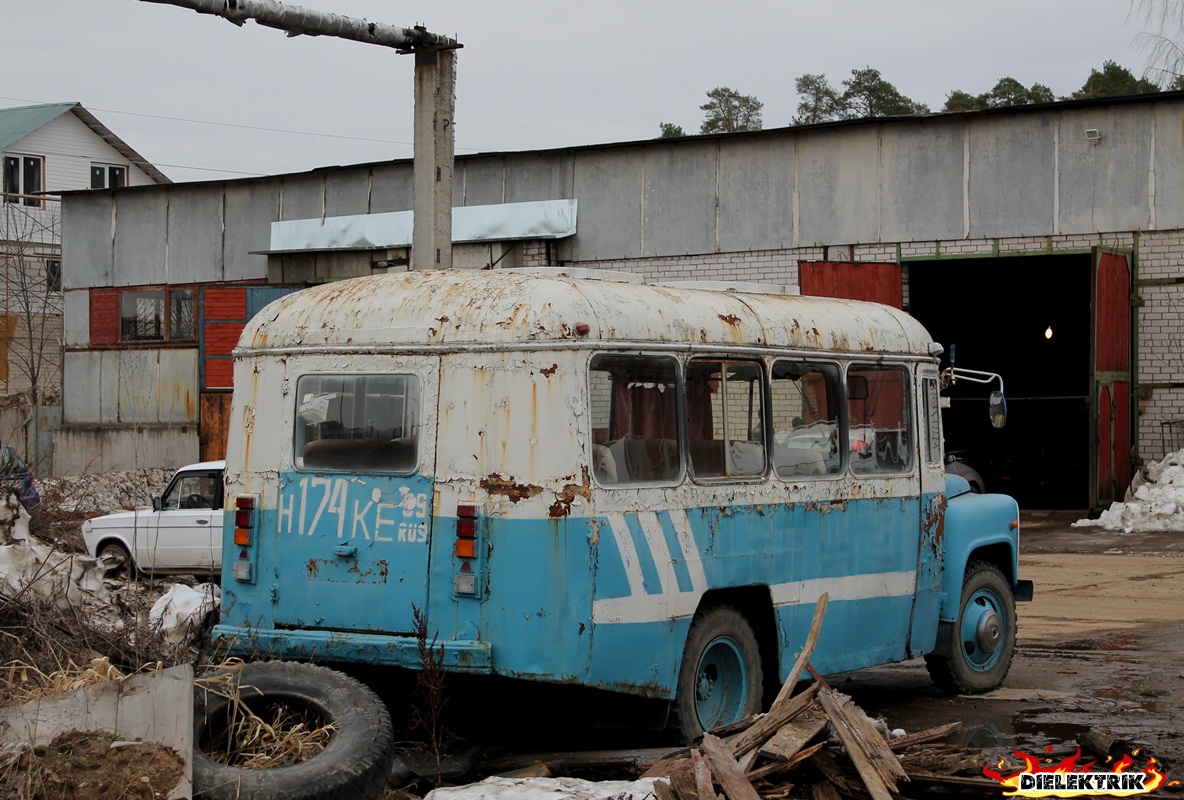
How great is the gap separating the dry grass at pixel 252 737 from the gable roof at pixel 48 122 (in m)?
46.1

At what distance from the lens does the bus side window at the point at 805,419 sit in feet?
25.8

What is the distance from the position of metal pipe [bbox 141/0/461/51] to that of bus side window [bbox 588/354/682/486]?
6.60 meters

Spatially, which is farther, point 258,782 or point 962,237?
point 962,237

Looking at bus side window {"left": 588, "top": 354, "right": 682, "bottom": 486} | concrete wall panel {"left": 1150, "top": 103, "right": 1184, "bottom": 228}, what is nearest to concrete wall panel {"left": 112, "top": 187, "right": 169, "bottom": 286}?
concrete wall panel {"left": 1150, "top": 103, "right": 1184, "bottom": 228}

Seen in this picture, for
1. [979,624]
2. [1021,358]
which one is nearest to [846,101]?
[1021,358]

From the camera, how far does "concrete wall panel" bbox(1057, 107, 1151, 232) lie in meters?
20.6

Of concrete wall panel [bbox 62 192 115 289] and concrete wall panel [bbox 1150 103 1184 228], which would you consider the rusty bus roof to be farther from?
concrete wall panel [bbox 62 192 115 289]

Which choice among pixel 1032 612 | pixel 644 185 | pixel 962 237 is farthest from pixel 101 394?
pixel 1032 612

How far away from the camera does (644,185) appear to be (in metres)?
23.5

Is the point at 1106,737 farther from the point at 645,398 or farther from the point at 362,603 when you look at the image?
the point at 362,603

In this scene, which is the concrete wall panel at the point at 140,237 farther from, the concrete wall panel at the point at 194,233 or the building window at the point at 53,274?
the building window at the point at 53,274

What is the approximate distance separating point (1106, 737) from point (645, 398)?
9.63 feet

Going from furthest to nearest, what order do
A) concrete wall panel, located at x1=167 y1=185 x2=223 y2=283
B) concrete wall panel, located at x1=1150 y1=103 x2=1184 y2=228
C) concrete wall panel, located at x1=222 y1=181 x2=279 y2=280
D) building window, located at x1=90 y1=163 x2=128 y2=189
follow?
1. building window, located at x1=90 y1=163 x2=128 y2=189
2. concrete wall panel, located at x1=167 y1=185 x2=223 y2=283
3. concrete wall panel, located at x1=222 y1=181 x2=279 y2=280
4. concrete wall panel, located at x1=1150 y1=103 x2=1184 y2=228

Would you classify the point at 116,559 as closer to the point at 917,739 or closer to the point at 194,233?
the point at 917,739
